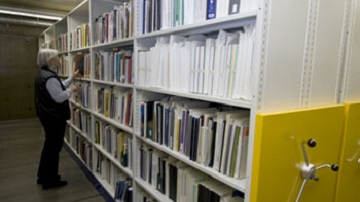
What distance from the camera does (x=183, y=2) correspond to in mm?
1368

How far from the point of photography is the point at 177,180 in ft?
5.06

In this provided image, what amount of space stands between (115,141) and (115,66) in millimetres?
715

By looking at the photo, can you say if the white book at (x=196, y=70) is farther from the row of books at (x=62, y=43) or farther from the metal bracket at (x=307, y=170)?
the row of books at (x=62, y=43)

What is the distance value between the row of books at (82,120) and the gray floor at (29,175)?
0.54 meters

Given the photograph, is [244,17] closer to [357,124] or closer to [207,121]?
[207,121]

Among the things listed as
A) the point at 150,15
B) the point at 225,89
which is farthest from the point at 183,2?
the point at 225,89

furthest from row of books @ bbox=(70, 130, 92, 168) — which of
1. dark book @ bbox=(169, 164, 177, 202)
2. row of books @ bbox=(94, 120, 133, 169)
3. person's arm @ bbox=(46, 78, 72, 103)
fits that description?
dark book @ bbox=(169, 164, 177, 202)

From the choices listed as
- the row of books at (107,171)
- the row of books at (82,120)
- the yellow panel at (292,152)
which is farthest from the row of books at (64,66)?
the yellow panel at (292,152)

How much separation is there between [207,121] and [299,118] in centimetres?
43

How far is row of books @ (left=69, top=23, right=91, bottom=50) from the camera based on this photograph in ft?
9.62

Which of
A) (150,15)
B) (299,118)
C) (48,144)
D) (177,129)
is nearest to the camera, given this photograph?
(299,118)

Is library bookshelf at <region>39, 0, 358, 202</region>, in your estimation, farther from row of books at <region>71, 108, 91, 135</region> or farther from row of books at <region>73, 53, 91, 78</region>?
row of books at <region>71, 108, 91, 135</region>

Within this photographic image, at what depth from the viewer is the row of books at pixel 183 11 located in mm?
1085

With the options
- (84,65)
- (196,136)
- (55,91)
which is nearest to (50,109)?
(55,91)
